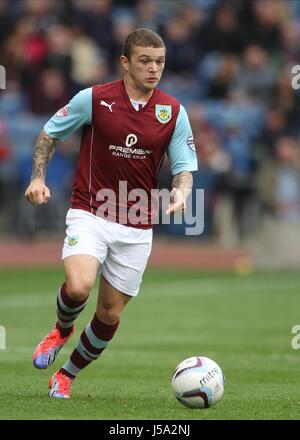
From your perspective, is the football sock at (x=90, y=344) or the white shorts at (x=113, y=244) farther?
the football sock at (x=90, y=344)

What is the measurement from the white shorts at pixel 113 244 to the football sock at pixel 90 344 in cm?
32

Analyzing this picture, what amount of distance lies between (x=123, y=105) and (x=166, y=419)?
7.93 ft

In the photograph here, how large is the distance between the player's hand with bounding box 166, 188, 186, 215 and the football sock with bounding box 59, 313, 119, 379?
3.51ft

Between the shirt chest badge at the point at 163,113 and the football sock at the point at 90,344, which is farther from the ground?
the shirt chest badge at the point at 163,113

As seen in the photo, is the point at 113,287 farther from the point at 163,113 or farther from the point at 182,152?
the point at 163,113

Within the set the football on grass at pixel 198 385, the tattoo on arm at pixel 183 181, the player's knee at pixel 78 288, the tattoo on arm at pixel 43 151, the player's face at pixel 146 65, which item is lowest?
the football on grass at pixel 198 385

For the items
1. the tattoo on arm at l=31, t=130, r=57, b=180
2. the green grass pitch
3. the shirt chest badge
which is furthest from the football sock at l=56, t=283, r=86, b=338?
the shirt chest badge

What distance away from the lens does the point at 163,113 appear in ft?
28.5

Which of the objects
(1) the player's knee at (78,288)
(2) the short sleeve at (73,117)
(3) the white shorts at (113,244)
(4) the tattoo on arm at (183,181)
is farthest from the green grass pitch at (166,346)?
(2) the short sleeve at (73,117)

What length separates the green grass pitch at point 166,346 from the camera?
8.05 metres

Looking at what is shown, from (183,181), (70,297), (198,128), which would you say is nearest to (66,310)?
(70,297)

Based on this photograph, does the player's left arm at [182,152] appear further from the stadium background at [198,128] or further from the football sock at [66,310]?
the stadium background at [198,128]

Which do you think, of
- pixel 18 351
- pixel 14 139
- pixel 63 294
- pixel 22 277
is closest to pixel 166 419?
pixel 63 294

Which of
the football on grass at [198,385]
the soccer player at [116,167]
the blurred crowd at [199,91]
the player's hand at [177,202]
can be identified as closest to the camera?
the football on grass at [198,385]
